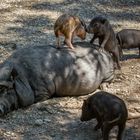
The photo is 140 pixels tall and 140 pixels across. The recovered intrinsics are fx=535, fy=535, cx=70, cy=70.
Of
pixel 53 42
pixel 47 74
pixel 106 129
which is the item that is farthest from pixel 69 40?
pixel 53 42

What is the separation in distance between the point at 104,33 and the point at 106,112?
266 cm

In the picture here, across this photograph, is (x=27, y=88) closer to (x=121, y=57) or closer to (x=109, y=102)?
(x=109, y=102)

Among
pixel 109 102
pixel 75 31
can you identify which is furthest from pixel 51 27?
pixel 109 102

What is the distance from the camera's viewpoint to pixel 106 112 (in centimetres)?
645

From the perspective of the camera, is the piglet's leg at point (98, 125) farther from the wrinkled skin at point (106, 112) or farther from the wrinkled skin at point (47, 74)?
the wrinkled skin at point (47, 74)

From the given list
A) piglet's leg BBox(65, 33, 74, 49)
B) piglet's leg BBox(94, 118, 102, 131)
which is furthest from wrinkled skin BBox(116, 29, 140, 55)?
piglet's leg BBox(94, 118, 102, 131)

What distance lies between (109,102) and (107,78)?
2105 mm

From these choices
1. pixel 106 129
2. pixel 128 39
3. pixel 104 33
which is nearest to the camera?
pixel 106 129

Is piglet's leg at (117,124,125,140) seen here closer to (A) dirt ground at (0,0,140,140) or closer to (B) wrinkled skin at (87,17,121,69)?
(A) dirt ground at (0,0,140,140)

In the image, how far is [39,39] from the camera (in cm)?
1091

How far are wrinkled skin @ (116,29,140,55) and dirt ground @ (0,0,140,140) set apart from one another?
263mm

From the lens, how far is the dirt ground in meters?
7.02

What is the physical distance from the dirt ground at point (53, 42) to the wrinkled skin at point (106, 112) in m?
0.31

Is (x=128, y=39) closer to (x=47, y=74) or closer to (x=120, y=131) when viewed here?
(x=47, y=74)
